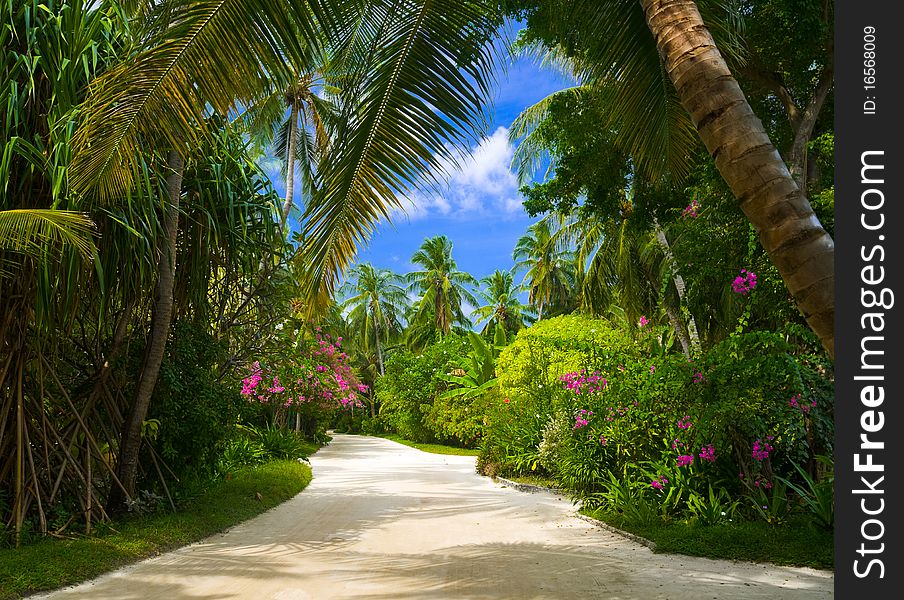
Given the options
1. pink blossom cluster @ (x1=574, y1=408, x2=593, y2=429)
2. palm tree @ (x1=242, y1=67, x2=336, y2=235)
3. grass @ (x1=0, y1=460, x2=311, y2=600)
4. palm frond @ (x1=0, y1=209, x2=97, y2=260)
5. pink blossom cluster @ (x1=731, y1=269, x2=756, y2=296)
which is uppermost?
palm tree @ (x1=242, y1=67, x2=336, y2=235)

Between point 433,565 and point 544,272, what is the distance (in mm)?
25954

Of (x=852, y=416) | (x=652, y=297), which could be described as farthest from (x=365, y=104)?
(x=652, y=297)

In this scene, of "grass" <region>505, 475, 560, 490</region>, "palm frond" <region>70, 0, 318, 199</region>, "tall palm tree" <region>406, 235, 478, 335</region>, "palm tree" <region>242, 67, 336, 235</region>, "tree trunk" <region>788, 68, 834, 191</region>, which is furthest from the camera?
"tall palm tree" <region>406, 235, 478, 335</region>

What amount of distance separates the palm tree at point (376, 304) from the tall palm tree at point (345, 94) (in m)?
37.4

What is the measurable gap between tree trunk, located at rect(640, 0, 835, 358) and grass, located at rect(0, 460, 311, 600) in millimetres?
5129

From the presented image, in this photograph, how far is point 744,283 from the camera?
6.97 m

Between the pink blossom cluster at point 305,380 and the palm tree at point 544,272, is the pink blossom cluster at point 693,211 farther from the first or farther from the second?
the palm tree at point 544,272

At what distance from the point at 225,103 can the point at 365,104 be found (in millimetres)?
969

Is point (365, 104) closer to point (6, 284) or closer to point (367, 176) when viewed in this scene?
point (367, 176)

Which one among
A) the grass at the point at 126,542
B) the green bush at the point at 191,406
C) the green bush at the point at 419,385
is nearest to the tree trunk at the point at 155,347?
the green bush at the point at 191,406

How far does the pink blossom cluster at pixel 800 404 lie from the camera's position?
643cm

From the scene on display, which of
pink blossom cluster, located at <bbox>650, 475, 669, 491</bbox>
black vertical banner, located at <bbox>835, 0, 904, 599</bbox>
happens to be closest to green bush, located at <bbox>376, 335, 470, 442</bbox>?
pink blossom cluster, located at <bbox>650, 475, 669, 491</bbox>

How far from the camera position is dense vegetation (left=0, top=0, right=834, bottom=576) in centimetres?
383

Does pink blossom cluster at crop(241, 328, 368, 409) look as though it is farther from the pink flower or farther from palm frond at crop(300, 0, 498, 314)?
palm frond at crop(300, 0, 498, 314)
